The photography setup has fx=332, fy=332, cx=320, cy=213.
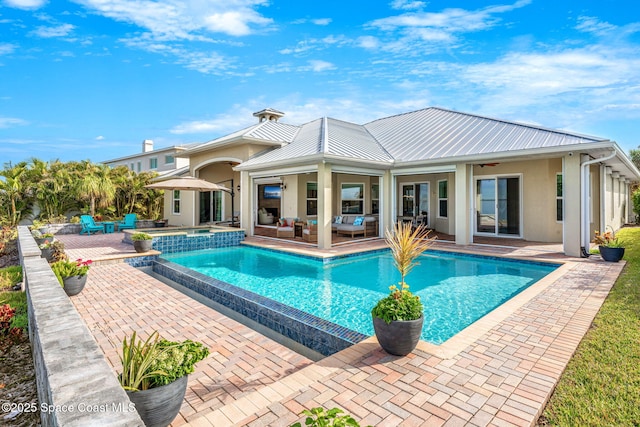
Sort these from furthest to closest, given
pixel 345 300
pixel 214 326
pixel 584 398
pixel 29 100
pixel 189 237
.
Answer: pixel 29 100, pixel 189 237, pixel 345 300, pixel 214 326, pixel 584 398

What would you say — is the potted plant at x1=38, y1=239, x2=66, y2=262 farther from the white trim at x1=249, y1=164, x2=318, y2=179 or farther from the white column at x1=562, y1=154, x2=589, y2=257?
the white column at x1=562, y1=154, x2=589, y2=257

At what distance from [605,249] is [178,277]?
12.1 meters

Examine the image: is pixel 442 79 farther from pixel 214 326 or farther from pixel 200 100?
pixel 214 326

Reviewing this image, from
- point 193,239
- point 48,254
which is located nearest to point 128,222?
point 193,239

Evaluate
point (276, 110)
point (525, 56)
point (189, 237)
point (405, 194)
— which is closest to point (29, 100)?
point (276, 110)

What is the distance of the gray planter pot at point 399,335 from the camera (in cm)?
386

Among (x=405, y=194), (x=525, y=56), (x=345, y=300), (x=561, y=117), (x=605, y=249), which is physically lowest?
(x=345, y=300)

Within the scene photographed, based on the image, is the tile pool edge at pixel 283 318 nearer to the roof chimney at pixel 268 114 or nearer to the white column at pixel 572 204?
the white column at pixel 572 204

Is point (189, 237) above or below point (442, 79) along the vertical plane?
below

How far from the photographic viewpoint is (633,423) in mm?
2824

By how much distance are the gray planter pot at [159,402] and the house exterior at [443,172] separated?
992cm

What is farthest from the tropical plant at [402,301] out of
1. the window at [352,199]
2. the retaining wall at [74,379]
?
the window at [352,199]

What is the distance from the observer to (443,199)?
16984 millimetres

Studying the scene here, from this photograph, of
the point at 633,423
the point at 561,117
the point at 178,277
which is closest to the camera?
the point at 633,423
